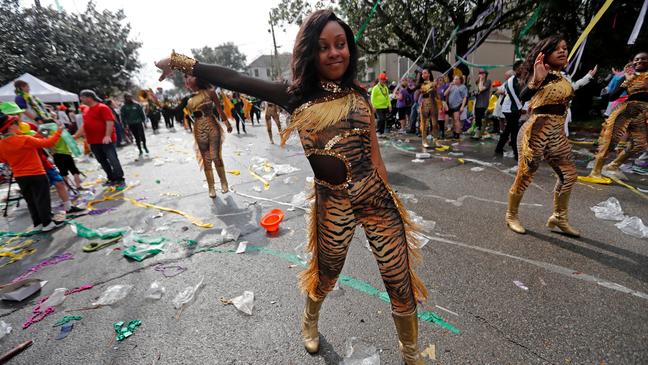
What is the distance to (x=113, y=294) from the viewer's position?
2.86m

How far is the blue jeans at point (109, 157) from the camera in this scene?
683 centimetres

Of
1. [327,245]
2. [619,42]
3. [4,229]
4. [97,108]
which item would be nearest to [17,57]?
[97,108]

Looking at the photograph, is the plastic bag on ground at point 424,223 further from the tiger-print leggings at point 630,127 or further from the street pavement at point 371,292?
the tiger-print leggings at point 630,127

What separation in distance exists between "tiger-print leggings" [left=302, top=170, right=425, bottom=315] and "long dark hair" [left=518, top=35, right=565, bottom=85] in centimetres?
269

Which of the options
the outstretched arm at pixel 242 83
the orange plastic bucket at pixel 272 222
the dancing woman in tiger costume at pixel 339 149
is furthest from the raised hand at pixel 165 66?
the orange plastic bucket at pixel 272 222

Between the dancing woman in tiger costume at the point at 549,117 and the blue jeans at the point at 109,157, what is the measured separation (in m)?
8.15

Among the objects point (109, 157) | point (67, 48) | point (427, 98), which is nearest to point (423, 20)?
point (427, 98)

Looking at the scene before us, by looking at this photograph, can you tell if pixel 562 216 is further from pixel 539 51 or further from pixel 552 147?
pixel 539 51

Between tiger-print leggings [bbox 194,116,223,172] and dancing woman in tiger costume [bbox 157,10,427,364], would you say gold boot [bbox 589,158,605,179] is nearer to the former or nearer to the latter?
dancing woman in tiger costume [bbox 157,10,427,364]

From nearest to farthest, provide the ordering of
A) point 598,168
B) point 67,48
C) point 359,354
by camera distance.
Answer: point 359,354, point 598,168, point 67,48

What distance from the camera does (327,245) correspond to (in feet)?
5.70

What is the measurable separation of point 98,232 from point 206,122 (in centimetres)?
232

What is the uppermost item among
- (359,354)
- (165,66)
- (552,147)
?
(165,66)

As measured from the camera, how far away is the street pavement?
207cm
